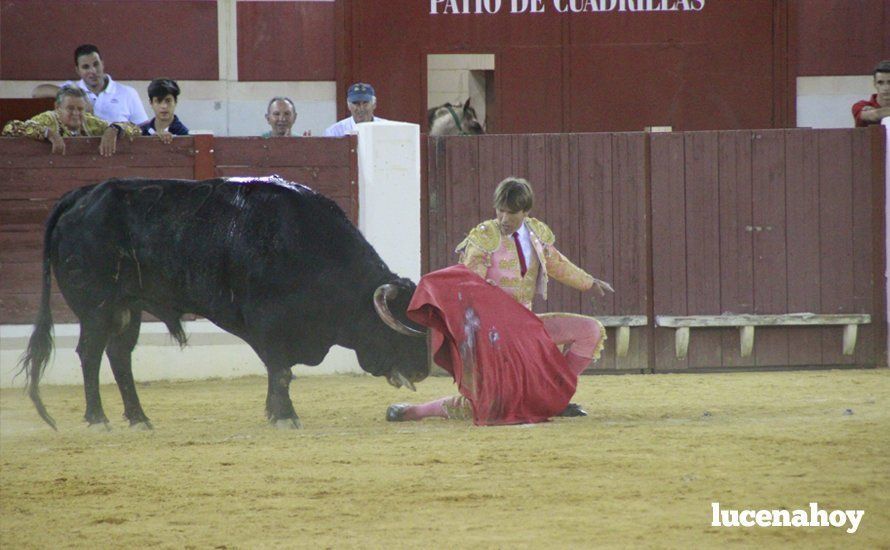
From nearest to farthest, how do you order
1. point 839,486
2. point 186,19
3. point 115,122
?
point 839,486 < point 115,122 < point 186,19

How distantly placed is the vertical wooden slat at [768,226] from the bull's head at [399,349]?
355 cm

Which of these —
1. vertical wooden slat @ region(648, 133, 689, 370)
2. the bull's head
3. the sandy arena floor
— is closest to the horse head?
vertical wooden slat @ region(648, 133, 689, 370)

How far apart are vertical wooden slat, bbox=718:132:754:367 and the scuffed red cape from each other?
11.3 feet

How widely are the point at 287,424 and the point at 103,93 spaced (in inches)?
160

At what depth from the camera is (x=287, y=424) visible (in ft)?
24.8

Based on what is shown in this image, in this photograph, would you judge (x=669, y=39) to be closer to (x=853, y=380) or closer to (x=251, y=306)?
(x=853, y=380)

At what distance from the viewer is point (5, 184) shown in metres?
10.2

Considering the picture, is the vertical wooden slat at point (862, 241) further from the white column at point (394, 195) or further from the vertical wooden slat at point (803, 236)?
the white column at point (394, 195)

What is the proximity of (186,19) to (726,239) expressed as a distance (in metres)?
5.27

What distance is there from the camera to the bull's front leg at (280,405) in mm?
7594

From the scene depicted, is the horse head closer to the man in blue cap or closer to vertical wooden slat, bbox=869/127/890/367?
the man in blue cap

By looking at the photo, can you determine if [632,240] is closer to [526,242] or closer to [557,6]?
[526,242]

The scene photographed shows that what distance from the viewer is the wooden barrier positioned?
33.4 feet

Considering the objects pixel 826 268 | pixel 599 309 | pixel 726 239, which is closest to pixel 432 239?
pixel 599 309
